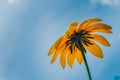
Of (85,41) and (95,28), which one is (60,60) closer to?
(85,41)

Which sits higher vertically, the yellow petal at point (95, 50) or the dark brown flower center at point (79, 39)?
the dark brown flower center at point (79, 39)

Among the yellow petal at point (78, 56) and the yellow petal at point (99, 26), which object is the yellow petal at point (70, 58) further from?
the yellow petal at point (99, 26)

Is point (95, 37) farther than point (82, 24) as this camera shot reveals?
No

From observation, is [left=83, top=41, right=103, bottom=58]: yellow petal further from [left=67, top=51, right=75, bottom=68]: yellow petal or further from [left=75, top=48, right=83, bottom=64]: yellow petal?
[left=67, top=51, right=75, bottom=68]: yellow petal

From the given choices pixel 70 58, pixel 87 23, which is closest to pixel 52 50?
pixel 70 58

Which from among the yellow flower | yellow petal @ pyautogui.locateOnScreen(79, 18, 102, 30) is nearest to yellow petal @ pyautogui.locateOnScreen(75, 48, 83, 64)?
the yellow flower

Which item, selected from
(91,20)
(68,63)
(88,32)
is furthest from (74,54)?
(91,20)

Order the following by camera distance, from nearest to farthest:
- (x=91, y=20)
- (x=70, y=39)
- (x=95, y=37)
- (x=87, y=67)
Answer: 1. (x=87, y=67)
2. (x=91, y=20)
3. (x=95, y=37)
4. (x=70, y=39)

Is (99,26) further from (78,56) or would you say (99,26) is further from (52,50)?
(52,50)

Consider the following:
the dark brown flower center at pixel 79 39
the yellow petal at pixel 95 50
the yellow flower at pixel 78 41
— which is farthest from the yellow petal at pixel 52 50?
the yellow petal at pixel 95 50
